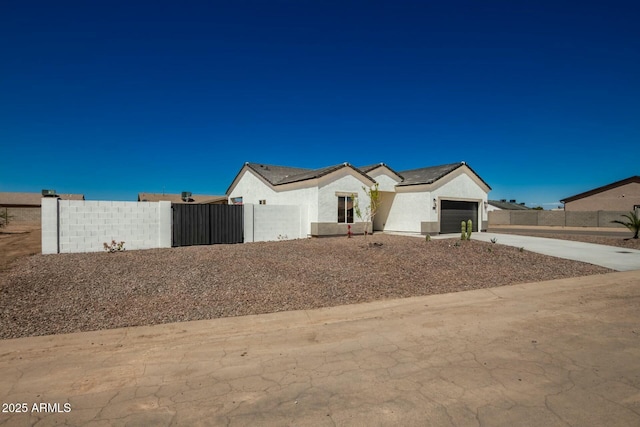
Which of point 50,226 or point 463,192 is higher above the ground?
point 463,192

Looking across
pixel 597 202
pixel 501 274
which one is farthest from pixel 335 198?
pixel 597 202

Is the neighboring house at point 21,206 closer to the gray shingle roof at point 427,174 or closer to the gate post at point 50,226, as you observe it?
the gate post at point 50,226

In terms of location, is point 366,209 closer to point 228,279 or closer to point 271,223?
point 271,223

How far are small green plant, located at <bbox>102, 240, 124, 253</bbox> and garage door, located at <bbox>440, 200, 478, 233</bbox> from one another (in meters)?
17.8

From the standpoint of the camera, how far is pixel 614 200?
38.2 meters

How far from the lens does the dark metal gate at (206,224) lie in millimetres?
14273

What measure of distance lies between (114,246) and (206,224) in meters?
3.70

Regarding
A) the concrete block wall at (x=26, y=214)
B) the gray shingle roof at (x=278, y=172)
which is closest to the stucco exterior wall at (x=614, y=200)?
the gray shingle roof at (x=278, y=172)

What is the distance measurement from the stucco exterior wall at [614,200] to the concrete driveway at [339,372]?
1647 inches

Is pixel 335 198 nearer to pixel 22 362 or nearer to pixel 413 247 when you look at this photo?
pixel 413 247

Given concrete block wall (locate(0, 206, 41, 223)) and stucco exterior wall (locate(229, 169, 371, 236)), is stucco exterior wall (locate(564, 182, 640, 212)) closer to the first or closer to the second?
stucco exterior wall (locate(229, 169, 371, 236))

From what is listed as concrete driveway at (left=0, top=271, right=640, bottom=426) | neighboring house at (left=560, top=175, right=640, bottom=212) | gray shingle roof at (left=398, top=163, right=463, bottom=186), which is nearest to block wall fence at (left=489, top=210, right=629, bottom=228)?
neighboring house at (left=560, top=175, right=640, bottom=212)

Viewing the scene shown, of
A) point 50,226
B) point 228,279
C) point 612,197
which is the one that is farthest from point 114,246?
point 612,197

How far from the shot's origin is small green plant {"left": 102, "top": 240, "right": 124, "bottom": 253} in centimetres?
1284
